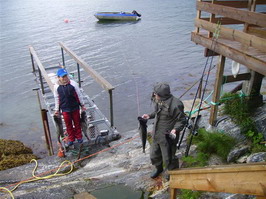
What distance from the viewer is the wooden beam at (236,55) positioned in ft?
15.4

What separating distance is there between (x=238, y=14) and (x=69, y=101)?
4102mm

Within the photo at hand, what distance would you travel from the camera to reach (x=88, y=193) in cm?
521

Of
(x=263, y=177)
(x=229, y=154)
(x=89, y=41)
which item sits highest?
(x=263, y=177)

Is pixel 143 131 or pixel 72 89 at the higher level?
pixel 72 89

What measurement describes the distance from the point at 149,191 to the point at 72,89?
112 inches

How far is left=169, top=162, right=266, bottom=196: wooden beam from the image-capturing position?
203 cm

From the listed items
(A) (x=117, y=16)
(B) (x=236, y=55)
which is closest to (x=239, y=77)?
(B) (x=236, y=55)

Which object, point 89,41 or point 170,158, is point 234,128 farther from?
point 89,41

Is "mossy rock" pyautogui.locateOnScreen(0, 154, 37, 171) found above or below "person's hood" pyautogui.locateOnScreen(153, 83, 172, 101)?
below

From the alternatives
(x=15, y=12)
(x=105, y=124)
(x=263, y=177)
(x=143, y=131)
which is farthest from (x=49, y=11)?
(x=263, y=177)

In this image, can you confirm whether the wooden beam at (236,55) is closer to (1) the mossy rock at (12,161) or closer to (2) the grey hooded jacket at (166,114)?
(2) the grey hooded jacket at (166,114)

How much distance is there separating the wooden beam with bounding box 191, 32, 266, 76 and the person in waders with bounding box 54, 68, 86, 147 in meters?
3.23

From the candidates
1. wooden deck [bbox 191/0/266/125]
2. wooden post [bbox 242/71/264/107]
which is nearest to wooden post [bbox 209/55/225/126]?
wooden deck [bbox 191/0/266/125]

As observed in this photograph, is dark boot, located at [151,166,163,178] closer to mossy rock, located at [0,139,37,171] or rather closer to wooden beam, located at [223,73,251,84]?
wooden beam, located at [223,73,251,84]
